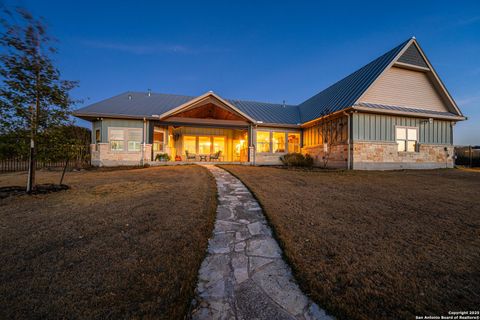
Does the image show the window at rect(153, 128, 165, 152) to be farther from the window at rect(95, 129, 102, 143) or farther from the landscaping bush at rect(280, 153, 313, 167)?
the landscaping bush at rect(280, 153, 313, 167)

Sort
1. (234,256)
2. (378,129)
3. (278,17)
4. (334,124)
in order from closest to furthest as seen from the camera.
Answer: (234,256) → (378,129) → (334,124) → (278,17)

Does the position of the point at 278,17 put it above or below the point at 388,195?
above

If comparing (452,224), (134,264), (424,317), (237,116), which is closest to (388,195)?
(452,224)

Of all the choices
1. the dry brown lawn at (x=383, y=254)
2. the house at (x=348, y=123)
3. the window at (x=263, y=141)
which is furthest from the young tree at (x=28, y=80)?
the window at (x=263, y=141)

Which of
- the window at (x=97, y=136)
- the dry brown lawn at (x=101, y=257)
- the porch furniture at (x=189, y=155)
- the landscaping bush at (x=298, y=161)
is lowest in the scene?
the dry brown lawn at (x=101, y=257)

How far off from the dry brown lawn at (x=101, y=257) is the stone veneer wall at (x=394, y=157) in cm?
1074

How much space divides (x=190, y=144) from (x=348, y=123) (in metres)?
12.7

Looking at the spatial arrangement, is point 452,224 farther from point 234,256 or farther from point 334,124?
point 334,124

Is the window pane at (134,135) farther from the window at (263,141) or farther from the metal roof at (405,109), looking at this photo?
the metal roof at (405,109)

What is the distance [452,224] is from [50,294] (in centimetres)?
546

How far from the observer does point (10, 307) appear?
1399 mm

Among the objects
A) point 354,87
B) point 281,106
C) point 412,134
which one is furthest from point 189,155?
point 412,134

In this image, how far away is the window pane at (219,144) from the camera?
59.0 feet

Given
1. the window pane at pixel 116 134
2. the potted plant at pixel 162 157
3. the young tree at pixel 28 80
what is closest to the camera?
the young tree at pixel 28 80
